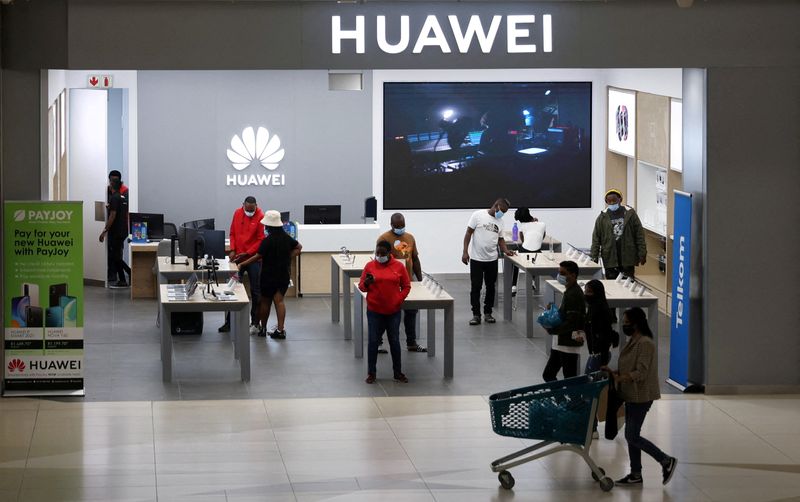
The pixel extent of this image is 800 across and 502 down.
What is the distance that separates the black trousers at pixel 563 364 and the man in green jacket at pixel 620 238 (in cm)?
456

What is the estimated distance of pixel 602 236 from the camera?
55.6 feet

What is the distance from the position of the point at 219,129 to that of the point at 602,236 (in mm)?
6750

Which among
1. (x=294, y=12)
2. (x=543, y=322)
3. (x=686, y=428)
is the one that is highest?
(x=294, y=12)

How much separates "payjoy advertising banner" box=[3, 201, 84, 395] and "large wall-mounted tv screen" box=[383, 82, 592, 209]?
9.09m

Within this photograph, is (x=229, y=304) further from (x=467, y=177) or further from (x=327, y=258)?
(x=467, y=177)

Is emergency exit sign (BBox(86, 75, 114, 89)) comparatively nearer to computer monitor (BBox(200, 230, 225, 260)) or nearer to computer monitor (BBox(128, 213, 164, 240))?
computer monitor (BBox(128, 213, 164, 240))

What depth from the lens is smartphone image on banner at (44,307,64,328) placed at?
42.9 ft

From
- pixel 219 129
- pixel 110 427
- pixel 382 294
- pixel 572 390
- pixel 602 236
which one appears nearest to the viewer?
pixel 572 390

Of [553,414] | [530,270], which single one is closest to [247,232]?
[530,270]

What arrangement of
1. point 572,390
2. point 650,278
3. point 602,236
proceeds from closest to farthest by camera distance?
1. point 572,390
2. point 602,236
3. point 650,278

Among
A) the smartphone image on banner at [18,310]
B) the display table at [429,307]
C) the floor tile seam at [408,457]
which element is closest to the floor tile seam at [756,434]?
the display table at [429,307]

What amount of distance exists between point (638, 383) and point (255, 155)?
11.8 metres

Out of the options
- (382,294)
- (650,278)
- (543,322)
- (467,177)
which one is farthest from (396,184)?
(543,322)

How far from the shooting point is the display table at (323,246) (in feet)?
64.6
